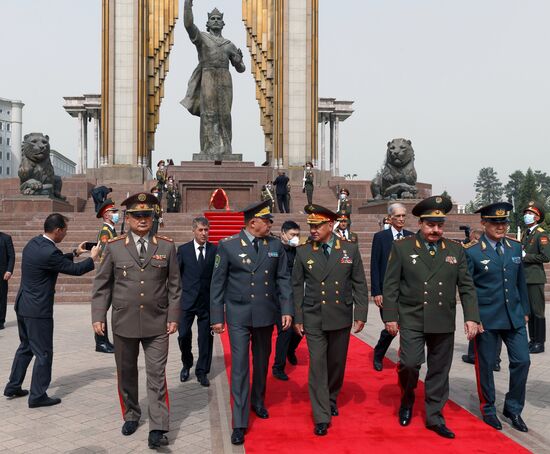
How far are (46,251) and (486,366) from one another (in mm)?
4063

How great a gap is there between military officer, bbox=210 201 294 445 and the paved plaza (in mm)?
604

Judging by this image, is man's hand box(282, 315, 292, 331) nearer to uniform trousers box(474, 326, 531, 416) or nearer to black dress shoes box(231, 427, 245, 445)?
black dress shoes box(231, 427, 245, 445)

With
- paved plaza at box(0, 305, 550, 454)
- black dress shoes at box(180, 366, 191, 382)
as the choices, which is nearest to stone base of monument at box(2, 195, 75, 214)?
paved plaza at box(0, 305, 550, 454)

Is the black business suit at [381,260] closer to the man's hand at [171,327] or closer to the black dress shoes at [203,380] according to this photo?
the black dress shoes at [203,380]

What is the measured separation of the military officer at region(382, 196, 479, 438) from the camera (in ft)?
16.0

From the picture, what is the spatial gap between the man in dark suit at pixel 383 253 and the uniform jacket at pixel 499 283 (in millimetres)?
1501

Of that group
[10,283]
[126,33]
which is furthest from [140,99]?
[10,283]

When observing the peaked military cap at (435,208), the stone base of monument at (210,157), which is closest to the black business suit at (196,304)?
the peaked military cap at (435,208)

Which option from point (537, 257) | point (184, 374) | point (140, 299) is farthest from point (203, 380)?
point (537, 257)

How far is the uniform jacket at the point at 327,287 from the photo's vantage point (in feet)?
16.3

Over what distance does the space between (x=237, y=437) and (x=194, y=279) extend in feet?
7.63

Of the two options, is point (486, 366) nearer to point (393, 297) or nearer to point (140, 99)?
point (393, 297)

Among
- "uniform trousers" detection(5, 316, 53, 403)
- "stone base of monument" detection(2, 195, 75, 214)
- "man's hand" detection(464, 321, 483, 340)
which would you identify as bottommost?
"uniform trousers" detection(5, 316, 53, 403)

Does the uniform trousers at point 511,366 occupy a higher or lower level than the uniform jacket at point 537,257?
lower
